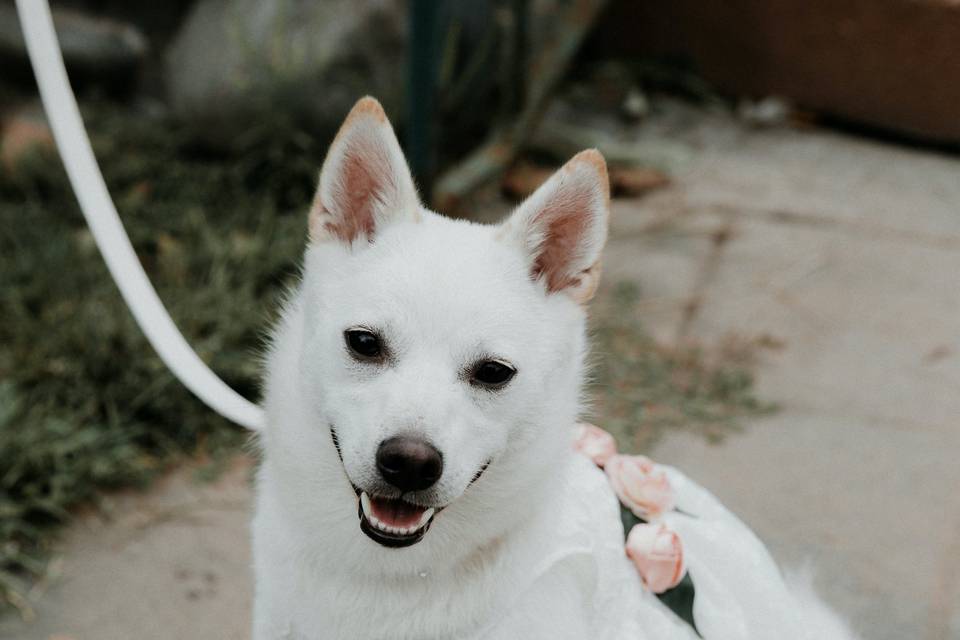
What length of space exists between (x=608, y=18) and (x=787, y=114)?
123 centimetres

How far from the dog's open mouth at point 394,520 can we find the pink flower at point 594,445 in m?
0.49

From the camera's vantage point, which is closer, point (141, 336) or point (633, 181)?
point (141, 336)

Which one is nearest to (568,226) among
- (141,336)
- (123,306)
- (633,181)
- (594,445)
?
(594,445)

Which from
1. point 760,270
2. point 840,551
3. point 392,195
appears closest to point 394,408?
point 392,195

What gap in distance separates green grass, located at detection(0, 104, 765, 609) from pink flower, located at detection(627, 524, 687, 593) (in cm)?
161

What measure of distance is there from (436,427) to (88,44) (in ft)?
15.5

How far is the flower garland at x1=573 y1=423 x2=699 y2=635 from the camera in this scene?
78.5 inches

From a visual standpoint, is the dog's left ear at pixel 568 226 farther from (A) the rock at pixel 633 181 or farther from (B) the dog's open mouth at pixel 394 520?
(A) the rock at pixel 633 181

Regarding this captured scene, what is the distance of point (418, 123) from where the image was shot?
456 cm

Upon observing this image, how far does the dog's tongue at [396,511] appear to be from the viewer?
1881mm

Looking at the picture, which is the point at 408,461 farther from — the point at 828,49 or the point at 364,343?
the point at 828,49

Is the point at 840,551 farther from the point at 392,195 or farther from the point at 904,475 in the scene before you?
the point at 392,195

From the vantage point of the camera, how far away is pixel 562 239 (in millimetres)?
2070

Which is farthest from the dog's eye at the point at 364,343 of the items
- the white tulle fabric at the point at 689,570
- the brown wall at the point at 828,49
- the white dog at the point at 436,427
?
the brown wall at the point at 828,49
